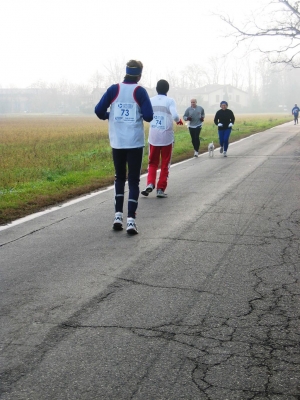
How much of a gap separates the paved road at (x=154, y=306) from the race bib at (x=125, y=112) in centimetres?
137

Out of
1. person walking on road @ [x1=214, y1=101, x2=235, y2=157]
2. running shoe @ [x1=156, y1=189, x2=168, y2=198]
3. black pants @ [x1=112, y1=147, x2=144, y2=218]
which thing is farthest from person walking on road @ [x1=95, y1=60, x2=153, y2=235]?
person walking on road @ [x1=214, y1=101, x2=235, y2=157]

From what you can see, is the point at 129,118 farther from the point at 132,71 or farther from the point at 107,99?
the point at 132,71

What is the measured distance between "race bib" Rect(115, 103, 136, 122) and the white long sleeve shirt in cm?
331

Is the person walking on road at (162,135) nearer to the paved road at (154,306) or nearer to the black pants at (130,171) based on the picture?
the paved road at (154,306)

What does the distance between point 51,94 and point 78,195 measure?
629ft

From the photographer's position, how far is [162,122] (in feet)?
36.4

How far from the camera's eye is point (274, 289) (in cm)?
532

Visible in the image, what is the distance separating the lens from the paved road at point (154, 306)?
11.7 ft

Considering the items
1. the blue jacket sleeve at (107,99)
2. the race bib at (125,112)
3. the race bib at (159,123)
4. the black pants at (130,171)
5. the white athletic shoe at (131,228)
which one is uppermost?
the blue jacket sleeve at (107,99)

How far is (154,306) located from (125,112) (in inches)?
134

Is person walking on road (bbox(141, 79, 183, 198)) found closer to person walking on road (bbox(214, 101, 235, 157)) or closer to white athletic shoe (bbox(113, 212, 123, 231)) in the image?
white athletic shoe (bbox(113, 212, 123, 231))

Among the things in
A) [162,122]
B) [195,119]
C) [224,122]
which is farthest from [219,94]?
[162,122]

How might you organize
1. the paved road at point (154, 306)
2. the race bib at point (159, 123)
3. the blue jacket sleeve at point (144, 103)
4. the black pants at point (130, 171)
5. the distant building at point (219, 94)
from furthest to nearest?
the distant building at point (219, 94)
the race bib at point (159, 123)
the black pants at point (130, 171)
the blue jacket sleeve at point (144, 103)
the paved road at point (154, 306)

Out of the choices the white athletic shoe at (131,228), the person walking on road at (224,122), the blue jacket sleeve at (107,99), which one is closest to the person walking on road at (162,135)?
the white athletic shoe at (131,228)
